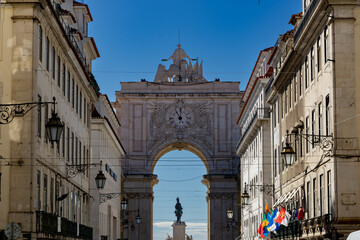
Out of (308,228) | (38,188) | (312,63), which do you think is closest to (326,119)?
(312,63)

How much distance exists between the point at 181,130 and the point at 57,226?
70955 mm

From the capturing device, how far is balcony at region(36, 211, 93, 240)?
1283 inches

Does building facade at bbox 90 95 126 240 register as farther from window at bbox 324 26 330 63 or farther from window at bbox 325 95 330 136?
window at bbox 324 26 330 63

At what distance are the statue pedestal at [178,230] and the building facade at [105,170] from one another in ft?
82.9

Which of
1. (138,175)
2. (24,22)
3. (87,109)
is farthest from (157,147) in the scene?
(24,22)

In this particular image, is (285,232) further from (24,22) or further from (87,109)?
(24,22)

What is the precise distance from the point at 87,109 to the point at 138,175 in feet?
177

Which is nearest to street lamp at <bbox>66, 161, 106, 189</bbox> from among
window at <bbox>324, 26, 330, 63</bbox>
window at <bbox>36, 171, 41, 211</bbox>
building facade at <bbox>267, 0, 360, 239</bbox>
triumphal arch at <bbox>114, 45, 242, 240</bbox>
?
window at <bbox>36, 171, 41, 211</bbox>

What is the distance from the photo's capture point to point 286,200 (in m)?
43.7

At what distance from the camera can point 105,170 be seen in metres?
68.1

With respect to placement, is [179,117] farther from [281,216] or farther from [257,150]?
[281,216]

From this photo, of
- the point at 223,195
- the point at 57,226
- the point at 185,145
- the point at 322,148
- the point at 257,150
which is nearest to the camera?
the point at 322,148

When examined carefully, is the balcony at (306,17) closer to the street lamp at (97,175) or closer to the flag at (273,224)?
the flag at (273,224)

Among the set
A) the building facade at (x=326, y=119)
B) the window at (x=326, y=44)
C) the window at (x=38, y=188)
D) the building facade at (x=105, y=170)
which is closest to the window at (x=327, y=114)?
the building facade at (x=326, y=119)
